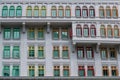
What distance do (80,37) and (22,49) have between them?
22.9ft

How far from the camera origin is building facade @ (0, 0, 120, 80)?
136 feet

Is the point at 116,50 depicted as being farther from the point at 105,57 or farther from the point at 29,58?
the point at 29,58

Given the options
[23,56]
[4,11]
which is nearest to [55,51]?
[23,56]

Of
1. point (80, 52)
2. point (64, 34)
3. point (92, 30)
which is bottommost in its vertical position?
point (80, 52)

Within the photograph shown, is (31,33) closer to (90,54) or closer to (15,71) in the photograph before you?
(15,71)

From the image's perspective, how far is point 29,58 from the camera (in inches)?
1634

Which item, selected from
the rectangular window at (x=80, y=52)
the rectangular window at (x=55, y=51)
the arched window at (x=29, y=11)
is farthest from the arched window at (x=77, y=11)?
the arched window at (x=29, y=11)

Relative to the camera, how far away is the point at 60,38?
1671 inches

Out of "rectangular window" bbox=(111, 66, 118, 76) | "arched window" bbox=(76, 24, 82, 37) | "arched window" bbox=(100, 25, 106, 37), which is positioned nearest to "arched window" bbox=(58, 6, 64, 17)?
"arched window" bbox=(76, 24, 82, 37)

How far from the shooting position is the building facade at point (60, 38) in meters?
41.3

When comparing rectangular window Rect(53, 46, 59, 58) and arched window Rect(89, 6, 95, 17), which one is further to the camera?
arched window Rect(89, 6, 95, 17)

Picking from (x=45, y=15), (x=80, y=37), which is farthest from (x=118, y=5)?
(x=45, y=15)

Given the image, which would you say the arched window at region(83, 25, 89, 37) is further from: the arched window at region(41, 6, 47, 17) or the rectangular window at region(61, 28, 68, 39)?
the arched window at region(41, 6, 47, 17)

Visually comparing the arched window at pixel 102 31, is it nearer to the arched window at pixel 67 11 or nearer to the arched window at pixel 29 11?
the arched window at pixel 67 11
